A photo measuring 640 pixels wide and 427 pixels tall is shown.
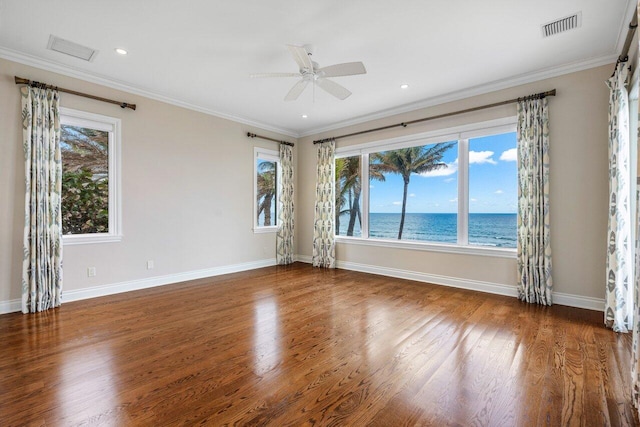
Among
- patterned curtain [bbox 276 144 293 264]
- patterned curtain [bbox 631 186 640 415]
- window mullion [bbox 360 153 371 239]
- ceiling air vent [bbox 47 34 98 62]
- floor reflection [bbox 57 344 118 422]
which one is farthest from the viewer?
patterned curtain [bbox 276 144 293 264]

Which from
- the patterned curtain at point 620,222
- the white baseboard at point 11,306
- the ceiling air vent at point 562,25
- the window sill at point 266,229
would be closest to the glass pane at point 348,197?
the window sill at point 266,229

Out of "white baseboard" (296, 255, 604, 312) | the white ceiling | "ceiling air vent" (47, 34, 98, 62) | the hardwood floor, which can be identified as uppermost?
"ceiling air vent" (47, 34, 98, 62)

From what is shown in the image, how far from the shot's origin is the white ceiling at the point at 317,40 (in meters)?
2.55

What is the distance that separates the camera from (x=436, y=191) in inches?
200

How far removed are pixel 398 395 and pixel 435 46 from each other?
131 inches

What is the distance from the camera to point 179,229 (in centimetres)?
480

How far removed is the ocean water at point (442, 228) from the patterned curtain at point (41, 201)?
4.54 metres

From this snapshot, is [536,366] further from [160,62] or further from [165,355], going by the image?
[160,62]

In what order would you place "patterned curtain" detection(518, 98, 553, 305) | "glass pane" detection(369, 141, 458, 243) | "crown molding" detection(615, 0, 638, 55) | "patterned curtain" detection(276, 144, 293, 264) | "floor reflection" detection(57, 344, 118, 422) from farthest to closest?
1. "patterned curtain" detection(276, 144, 293, 264)
2. "glass pane" detection(369, 141, 458, 243)
3. "patterned curtain" detection(518, 98, 553, 305)
4. "crown molding" detection(615, 0, 638, 55)
5. "floor reflection" detection(57, 344, 118, 422)

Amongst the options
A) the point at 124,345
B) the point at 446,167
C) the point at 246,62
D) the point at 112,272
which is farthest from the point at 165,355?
the point at 446,167

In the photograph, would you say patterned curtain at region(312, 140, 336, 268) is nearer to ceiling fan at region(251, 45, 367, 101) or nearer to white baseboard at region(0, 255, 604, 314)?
white baseboard at region(0, 255, 604, 314)

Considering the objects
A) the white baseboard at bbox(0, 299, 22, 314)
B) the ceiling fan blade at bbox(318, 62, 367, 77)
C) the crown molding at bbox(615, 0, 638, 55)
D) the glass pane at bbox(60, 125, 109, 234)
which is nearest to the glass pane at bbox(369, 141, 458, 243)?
the crown molding at bbox(615, 0, 638, 55)

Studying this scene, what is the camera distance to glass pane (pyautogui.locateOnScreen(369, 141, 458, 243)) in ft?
15.8

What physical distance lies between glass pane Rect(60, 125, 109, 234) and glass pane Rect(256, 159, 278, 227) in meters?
2.60
